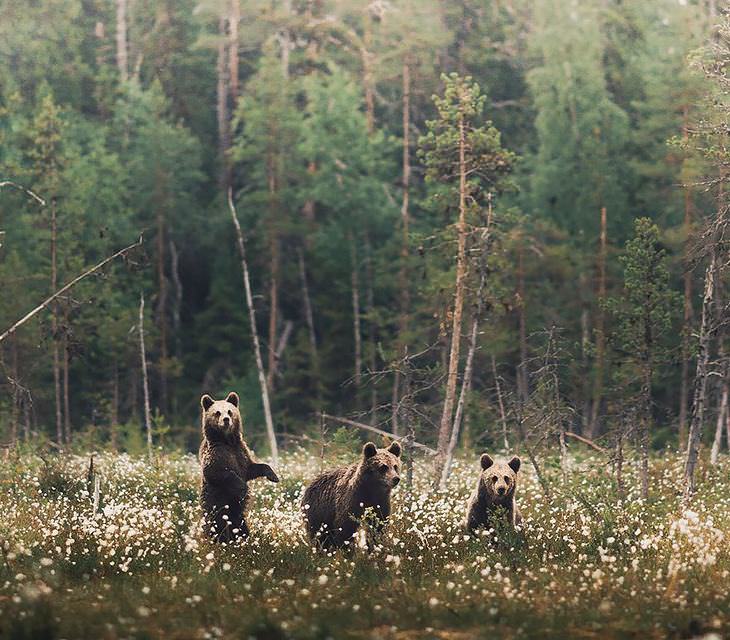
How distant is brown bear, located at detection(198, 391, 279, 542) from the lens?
14.1 metres

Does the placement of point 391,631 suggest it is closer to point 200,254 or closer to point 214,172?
point 200,254

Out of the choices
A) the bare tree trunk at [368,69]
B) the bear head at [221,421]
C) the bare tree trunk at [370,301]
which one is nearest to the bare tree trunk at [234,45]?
the bare tree trunk at [368,69]

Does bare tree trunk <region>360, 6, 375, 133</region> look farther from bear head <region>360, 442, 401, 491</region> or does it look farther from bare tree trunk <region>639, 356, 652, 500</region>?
bear head <region>360, 442, 401, 491</region>

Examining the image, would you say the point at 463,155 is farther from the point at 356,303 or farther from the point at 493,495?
the point at 356,303

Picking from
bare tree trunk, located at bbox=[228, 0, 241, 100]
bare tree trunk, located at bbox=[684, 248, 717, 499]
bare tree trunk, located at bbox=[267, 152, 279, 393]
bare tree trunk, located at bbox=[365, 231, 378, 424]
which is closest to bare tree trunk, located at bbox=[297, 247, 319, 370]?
bare tree trunk, located at bbox=[267, 152, 279, 393]

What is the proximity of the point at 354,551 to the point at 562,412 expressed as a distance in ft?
22.0

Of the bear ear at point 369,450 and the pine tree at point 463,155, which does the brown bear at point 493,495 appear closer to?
the bear ear at point 369,450

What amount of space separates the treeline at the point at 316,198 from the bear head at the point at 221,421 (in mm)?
19379

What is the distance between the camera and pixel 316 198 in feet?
145

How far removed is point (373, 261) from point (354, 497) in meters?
32.7

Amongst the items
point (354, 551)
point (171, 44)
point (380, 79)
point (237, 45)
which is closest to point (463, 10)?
point (380, 79)

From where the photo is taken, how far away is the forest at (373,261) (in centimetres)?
1942

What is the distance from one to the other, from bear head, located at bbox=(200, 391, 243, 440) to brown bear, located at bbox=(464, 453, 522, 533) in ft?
11.0

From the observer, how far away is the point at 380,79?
47531 millimetres
